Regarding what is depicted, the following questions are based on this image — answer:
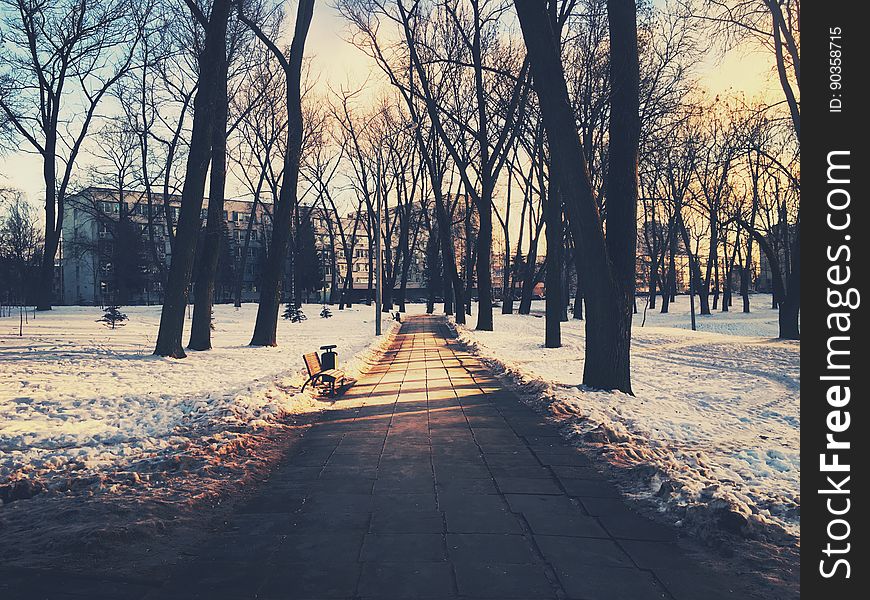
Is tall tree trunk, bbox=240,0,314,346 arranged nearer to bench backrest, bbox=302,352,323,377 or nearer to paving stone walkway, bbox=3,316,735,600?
bench backrest, bbox=302,352,323,377

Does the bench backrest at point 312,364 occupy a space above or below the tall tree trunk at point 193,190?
below

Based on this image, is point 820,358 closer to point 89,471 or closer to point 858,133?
point 858,133

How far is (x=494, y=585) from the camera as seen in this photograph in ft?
12.5

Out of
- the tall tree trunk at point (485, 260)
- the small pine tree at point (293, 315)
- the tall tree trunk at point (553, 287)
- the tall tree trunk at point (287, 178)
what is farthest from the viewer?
the small pine tree at point (293, 315)

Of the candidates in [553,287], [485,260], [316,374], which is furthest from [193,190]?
[485,260]

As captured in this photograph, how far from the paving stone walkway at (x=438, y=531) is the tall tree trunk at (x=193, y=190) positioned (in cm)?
839

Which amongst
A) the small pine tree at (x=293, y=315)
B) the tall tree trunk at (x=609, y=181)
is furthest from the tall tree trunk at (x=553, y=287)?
the small pine tree at (x=293, y=315)

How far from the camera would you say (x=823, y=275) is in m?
4.16

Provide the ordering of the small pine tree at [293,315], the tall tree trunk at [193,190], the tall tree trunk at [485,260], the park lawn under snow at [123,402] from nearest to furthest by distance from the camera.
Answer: the park lawn under snow at [123,402], the tall tree trunk at [193,190], the tall tree trunk at [485,260], the small pine tree at [293,315]

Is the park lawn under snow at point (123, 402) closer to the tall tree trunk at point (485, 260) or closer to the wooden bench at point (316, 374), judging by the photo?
the wooden bench at point (316, 374)

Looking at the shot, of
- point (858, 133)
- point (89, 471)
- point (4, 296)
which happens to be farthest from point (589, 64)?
point (4, 296)

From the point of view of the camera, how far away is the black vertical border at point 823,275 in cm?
374

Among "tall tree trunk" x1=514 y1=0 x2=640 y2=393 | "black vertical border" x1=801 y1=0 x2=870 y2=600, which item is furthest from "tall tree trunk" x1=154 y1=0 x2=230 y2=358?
"black vertical border" x1=801 y1=0 x2=870 y2=600

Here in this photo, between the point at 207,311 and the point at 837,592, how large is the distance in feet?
56.6
